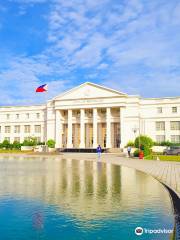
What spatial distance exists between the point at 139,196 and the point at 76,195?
2.75 meters

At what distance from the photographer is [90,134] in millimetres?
81375

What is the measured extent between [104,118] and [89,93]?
7.73m

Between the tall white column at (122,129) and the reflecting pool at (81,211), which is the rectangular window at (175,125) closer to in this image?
the tall white column at (122,129)

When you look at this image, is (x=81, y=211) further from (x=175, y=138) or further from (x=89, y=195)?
(x=175, y=138)

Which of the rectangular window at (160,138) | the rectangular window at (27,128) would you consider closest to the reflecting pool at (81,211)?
the rectangular window at (160,138)

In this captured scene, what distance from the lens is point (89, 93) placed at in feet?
255

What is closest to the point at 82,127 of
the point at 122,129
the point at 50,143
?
the point at 50,143

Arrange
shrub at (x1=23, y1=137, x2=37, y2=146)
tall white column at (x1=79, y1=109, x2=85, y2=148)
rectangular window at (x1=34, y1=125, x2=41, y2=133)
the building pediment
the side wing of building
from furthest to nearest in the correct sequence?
1. rectangular window at (x1=34, y1=125, x2=41, y2=133)
2. the side wing of building
3. shrub at (x1=23, y1=137, x2=37, y2=146)
4. tall white column at (x1=79, y1=109, x2=85, y2=148)
5. the building pediment

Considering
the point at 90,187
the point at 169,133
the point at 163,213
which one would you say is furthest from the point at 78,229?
the point at 169,133

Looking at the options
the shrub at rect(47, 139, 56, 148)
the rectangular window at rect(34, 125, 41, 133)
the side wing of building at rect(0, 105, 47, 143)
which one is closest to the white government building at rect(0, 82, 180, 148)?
the side wing of building at rect(0, 105, 47, 143)

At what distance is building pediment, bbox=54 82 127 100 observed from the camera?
248 ft

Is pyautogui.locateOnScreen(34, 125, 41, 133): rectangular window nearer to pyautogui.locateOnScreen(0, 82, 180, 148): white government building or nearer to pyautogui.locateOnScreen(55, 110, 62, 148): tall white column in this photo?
pyautogui.locateOnScreen(0, 82, 180, 148): white government building

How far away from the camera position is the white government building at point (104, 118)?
244ft

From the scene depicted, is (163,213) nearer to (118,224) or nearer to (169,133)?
(118,224)
